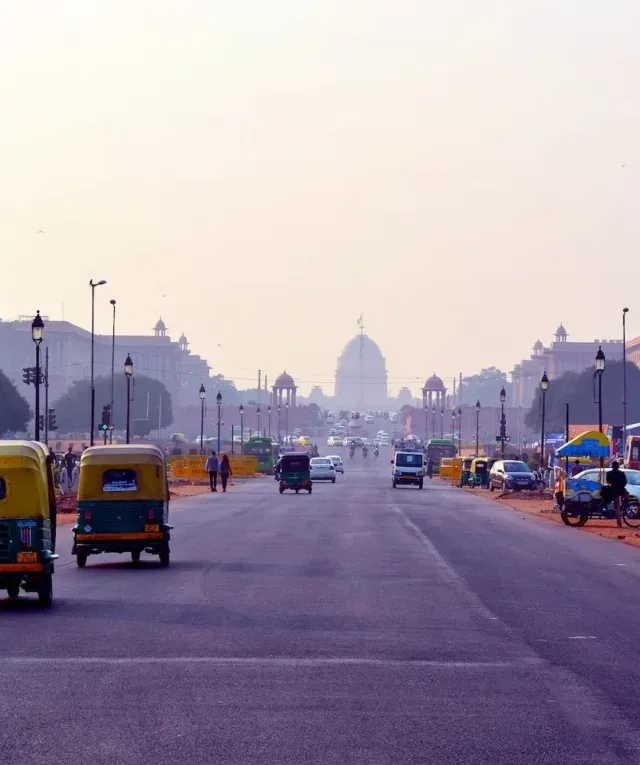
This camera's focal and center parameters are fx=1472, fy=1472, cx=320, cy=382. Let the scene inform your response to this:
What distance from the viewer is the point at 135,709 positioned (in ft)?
31.7

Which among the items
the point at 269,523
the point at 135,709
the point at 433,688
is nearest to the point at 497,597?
the point at 433,688

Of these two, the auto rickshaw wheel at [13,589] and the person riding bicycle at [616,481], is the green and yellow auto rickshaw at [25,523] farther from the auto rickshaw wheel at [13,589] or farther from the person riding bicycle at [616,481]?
the person riding bicycle at [616,481]

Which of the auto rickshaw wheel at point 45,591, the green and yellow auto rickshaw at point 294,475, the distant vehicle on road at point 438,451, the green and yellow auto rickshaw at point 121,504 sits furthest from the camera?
the distant vehicle on road at point 438,451

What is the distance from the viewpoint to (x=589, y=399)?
487 feet

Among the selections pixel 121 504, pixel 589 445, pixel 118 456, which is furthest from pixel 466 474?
pixel 121 504

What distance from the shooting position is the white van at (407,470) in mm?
66688

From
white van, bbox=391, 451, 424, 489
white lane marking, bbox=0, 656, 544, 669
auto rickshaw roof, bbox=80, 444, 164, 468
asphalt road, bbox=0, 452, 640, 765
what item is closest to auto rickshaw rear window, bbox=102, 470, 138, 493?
auto rickshaw roof, bbox=80, 444, 164, 468

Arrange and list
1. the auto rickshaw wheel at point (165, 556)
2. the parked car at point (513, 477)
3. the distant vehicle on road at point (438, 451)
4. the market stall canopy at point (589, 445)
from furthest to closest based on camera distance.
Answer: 1. the distant vehicle on road at point (438, 451)
2. the parked car at point (513, 477)
3. the market stall canopy at point (589, 445)
4. the auto rickshaw wheel at point (165, 556)

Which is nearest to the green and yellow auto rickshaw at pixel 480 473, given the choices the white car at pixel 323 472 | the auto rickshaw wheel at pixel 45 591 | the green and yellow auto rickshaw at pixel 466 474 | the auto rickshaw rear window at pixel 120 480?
the green and yellow auto rickshaw at pixel 466 474

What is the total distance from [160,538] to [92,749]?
13497 millimetres

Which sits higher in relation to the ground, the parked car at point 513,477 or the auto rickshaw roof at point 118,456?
the auto rickshaw roof at point 118,456

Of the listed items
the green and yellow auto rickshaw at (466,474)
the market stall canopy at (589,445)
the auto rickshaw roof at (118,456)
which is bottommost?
the green and yellow auto rickshaw at (466,474)

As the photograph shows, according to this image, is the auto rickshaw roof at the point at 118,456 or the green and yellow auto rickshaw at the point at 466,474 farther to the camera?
the green and yellow auto rickshaw at the point at 466,474

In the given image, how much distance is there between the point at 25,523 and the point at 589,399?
13564 centimetres
